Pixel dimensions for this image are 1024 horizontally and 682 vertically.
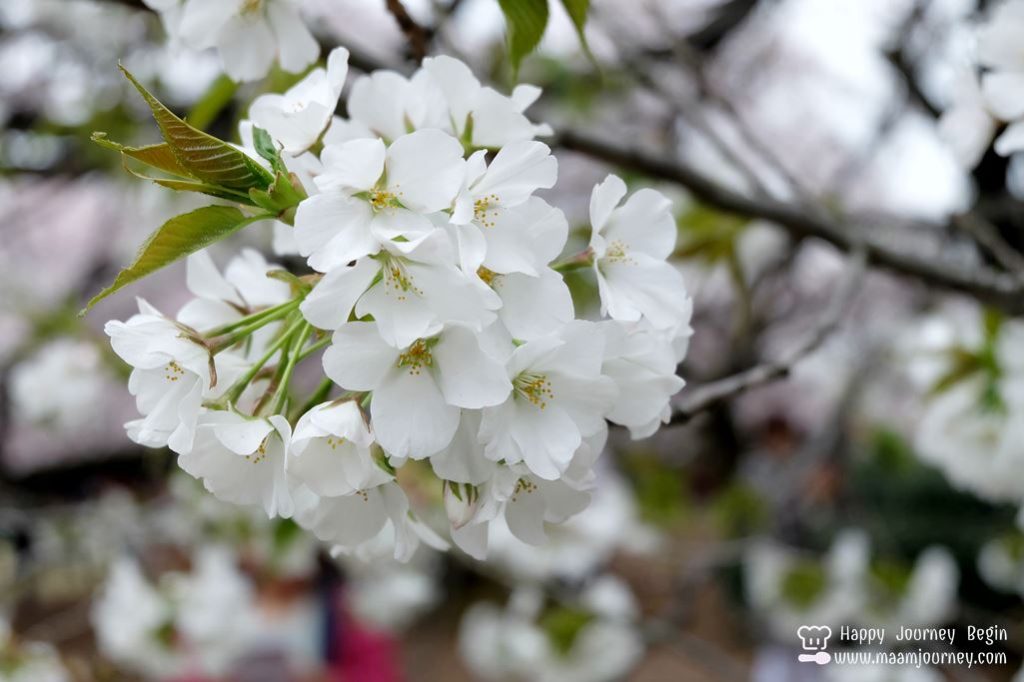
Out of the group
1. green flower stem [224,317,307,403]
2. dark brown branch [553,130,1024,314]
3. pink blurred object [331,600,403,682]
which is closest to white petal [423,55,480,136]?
green flower stem [224,317,307,403]

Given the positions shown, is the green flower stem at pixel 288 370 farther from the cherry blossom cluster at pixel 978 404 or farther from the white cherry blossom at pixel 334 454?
the cherry blossom cluster at pixel 978 404

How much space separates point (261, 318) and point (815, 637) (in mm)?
1622

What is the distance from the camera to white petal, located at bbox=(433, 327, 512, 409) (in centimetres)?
51

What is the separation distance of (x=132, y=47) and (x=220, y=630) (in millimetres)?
2047

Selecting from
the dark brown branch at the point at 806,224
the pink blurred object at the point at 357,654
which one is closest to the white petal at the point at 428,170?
the dark brown branch at the point at 806,224

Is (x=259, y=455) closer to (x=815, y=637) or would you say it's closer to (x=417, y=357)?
(x=417, y=357)

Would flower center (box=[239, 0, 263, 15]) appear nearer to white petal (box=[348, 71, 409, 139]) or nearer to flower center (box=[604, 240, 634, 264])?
white petal (box=[348, 71, 409, 139])

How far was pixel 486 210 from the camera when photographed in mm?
521

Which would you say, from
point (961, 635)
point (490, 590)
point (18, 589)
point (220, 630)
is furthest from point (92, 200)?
point (961, 635)

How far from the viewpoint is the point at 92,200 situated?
8.00 m

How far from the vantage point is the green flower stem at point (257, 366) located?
60 centimetres

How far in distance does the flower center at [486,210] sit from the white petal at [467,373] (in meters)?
0.07

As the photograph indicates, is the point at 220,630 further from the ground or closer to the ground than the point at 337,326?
closer to the ground

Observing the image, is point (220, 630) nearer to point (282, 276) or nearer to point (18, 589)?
point (18, 589)
